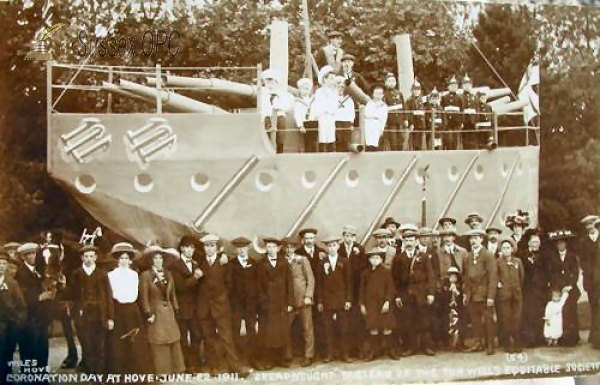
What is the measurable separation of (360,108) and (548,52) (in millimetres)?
1513

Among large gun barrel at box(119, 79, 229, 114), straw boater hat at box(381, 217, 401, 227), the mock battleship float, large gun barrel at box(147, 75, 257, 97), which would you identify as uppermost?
large gun barrel at box(147, 75, 257, 97)

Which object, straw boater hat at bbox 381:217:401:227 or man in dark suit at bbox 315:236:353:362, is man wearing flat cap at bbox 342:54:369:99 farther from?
man in dark suit at bbox 315:236:353:362

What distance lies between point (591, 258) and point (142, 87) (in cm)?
339

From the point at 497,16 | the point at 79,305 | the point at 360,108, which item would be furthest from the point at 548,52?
the point at 79,305

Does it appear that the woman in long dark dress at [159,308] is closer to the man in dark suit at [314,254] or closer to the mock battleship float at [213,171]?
the mock battleship float at [213,171]

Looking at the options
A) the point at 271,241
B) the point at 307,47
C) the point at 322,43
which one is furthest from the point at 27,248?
the point at 322,43

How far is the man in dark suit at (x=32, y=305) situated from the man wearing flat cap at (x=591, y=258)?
146 inches

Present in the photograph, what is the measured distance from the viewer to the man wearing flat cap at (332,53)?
6117 mm

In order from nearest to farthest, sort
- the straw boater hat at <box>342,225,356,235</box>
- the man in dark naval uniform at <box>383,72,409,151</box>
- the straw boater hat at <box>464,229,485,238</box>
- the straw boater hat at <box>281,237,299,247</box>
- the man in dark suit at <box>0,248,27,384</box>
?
the man in dark suit at <box>0,248,27,384</box>
the straw boater hat at <box>281,237,299,247</box>
the straw boater hat at <box>342,225,356,235</box>
the man in dark naval uniform at <box>383,72,409,151</box>
the straw boater hat at <box>464,229,485,238</box>

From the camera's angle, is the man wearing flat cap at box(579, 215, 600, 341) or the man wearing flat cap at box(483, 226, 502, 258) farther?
the man wearing flat cap at box(579, 215, 600, 341)

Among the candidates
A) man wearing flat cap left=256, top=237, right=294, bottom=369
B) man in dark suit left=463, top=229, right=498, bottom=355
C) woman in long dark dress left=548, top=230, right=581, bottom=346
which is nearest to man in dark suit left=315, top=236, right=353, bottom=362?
man wearing flat cap left=256, top=237, right=294, bottom=369

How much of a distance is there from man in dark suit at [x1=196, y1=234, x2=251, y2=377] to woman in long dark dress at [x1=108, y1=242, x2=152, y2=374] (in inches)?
15.3

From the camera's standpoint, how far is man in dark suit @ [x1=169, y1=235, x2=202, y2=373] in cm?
575

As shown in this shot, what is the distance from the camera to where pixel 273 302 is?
19.2ft
